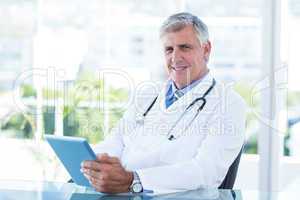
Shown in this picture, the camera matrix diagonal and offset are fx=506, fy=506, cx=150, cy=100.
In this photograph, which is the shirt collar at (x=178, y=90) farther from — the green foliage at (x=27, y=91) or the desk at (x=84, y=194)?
the green foliage at (x=27, y=91)

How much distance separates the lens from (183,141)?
86.9 inches

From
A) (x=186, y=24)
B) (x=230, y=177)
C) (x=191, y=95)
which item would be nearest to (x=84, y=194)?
(x=230, y=177)

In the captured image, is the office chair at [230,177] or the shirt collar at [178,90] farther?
the shirt collar at [178,90]

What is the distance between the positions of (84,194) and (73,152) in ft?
0.53

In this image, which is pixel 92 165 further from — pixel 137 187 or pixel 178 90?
pixel 178 90

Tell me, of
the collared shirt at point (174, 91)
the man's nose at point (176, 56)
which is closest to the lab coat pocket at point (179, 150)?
the collared shirt at point (174, 91)

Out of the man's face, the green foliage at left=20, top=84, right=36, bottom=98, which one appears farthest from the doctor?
the green foliage at left=20, top=84, right=36, bottom=98

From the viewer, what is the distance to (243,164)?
13.5 feet

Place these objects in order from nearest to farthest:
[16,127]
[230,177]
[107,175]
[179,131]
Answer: [107,175], [230,177], [179,131], [16,127]

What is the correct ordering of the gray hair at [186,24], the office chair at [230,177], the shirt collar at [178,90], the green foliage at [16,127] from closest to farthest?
the office chair at [230,177] < the gray hair at [186,24] < the shirt collar at [178,90] < the green foliage at [16,127]

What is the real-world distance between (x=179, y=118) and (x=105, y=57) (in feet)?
7.72

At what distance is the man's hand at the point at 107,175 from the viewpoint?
73.4 inches

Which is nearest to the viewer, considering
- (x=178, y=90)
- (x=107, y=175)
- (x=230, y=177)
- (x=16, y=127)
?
(x=107, y=175)

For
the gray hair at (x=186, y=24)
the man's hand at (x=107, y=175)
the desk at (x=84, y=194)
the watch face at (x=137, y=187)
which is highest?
the gray hair at (x=186, y=24)
